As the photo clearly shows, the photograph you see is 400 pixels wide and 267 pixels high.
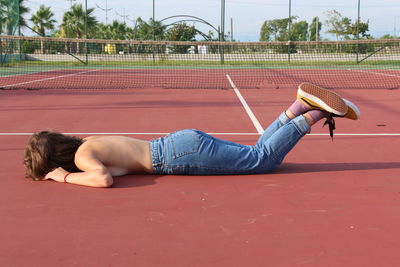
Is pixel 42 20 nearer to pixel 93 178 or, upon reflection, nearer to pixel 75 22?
pixel 75 22

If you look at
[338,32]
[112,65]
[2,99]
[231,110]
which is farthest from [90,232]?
[338,32]

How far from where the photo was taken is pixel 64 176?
3594mm

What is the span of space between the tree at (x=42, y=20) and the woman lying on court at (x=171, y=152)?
40.1 metres

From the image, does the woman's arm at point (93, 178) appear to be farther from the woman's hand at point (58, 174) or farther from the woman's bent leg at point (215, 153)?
the woman's bent leg at point (215, 153)

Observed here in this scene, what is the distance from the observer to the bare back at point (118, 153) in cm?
353

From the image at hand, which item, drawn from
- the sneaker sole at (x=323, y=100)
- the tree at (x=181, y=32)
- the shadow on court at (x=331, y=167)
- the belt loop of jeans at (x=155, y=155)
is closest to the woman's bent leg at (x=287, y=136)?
the sneaker sole at (x=323, y=100)

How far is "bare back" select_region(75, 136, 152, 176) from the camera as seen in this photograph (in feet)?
11.6

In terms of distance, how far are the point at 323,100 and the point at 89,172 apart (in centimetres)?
171

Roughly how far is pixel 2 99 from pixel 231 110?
4591 mm

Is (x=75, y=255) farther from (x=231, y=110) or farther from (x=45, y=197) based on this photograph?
(x=231, y=110)

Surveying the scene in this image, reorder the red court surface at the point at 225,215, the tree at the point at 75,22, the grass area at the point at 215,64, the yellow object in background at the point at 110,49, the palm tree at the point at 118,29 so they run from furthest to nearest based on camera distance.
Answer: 1. the palm tree at the point at 118,29
2. the tree at the point at 75,22
3. the yellow object in background at the point at 110,49
4. the grass area at the point at 215,64
5. the red court surface at the point at 225,215

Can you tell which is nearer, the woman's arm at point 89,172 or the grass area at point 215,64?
the woman's arm at point 89,172

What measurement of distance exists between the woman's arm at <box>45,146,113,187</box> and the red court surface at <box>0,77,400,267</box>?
6cm

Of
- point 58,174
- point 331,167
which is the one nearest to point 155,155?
point 58,174
